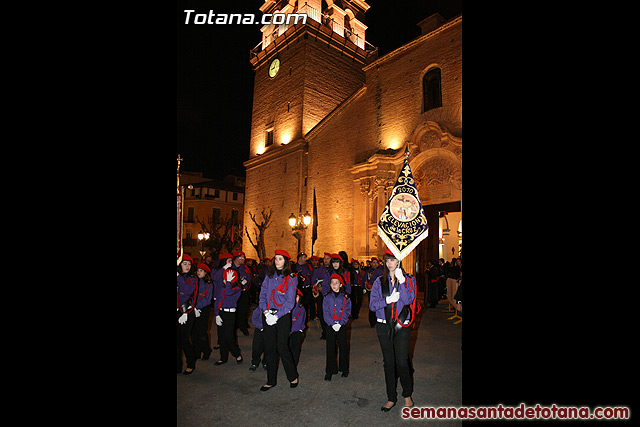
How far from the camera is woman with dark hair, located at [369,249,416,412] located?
5023mm

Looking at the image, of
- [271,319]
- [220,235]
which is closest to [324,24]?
[220,235]

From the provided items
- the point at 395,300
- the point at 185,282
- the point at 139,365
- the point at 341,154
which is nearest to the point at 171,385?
the point at 139,365

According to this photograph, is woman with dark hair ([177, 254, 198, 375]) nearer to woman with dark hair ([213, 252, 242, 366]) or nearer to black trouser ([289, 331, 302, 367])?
woman with dark hair ([213, 252, 242, 366])

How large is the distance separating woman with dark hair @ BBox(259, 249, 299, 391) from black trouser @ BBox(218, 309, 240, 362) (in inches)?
59.4

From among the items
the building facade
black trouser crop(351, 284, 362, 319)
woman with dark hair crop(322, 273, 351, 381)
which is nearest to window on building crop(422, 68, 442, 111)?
black trouser crop(351, 284, 362, 319)

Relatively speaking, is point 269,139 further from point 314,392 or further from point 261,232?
point 314,392

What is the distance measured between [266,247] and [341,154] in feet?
28.8

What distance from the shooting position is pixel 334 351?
20.5 ft

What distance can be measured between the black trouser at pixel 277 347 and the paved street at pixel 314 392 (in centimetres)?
23

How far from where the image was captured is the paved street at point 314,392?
4.64m

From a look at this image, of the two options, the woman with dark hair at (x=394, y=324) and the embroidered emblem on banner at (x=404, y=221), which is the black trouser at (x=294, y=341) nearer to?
the woman with dark hair at (x=394, y=324)

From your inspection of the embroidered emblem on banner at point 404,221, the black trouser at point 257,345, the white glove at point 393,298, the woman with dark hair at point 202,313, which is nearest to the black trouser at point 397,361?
the white glove at point 393,298
